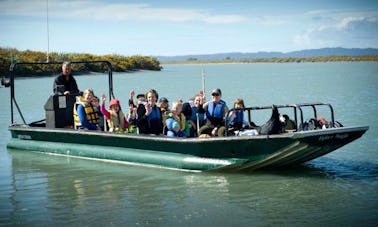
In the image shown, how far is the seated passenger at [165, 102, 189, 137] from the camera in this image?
11.9 metres

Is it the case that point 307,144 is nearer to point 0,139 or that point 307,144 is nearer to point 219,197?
point 219,197

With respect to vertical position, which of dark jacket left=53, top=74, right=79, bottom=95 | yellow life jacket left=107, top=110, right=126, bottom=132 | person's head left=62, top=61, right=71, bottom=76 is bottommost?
yellow life jacket left=107, top=110, right=126, bottom=132

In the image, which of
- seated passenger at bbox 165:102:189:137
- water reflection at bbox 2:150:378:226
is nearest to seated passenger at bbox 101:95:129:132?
water reflection at bbox 2:150:378:226

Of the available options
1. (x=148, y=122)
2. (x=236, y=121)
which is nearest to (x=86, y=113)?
(x=148, y=122)

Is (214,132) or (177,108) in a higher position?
(177,108)

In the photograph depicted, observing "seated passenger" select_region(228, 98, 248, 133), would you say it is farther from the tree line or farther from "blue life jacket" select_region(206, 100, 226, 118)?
the tree line

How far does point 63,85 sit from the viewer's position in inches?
561

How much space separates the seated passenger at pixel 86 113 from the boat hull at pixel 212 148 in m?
0.21

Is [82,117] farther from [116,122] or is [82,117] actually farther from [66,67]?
[66,67]

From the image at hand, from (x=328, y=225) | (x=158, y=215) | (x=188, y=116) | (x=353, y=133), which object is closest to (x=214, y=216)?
(x=158, y=215)

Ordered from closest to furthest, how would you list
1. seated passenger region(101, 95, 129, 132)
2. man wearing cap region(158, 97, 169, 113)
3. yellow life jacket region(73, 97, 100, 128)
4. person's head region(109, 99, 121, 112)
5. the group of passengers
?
the group of passengers, person's head region(109, 99, 121, 112), seated passenger region(101, 95, 129, 132), man wearing cap region(158, 97, 169, 113), yellow life jacket region(73, 97, 100, 128)

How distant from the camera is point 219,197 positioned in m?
10.1

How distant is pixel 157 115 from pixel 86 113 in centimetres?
179

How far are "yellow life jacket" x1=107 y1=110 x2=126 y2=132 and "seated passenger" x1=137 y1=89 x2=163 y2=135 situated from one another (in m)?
0.53
